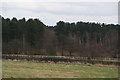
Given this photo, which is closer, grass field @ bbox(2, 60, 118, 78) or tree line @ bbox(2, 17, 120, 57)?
grass field @ bbox(2, 60, 118, 78)

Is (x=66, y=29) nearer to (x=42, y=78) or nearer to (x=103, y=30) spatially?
(x=103, y=30)

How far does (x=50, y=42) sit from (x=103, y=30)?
3868 centimetres

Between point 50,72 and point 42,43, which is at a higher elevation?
point 42,43

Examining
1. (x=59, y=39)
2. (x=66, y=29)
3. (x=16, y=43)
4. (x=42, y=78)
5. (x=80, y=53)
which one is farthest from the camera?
(x=66, y=29)

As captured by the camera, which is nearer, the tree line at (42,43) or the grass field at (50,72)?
the grass field at (50,72)

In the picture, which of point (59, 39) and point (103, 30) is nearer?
point (59, 39)

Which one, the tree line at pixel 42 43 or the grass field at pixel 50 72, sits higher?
the tree line at pixel 42 43

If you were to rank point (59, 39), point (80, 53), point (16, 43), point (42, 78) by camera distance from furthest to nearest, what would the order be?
point (59, 39) < point (16, 43) < point (80, 53) < point (42, 78)

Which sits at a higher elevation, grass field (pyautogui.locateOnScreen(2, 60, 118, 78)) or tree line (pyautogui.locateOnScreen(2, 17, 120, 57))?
tree line (pyautogui.locateOnScreen(2, 17, 120, 57))

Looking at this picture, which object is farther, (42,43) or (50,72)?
(42,43)

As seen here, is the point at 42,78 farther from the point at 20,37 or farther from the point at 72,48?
the point at 20,37

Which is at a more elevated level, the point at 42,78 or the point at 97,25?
the point at 97,25

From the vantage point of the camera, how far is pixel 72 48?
59.2 metres

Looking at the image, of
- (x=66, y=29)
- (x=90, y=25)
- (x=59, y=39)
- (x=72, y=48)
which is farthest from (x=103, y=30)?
(x=72, y=48)
